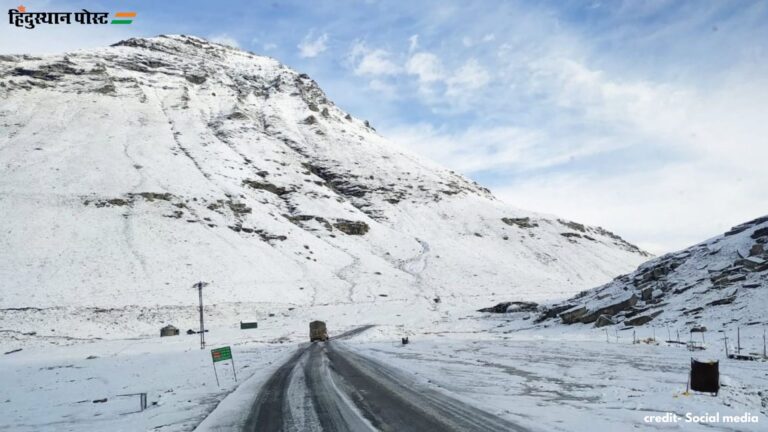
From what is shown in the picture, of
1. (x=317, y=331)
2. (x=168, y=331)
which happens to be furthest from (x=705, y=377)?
(x=168, y=331)

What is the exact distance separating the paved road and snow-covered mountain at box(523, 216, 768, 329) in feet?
72.4

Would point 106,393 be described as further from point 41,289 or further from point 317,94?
point 317,94

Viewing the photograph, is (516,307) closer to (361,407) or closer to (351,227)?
(361,407)

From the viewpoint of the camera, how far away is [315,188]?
384 ft

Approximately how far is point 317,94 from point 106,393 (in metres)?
191

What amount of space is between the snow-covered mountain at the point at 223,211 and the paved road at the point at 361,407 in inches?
1828

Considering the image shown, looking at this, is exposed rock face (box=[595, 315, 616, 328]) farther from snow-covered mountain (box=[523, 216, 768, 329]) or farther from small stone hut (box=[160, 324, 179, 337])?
small stone hut (box=[160, 324, 179, 337])

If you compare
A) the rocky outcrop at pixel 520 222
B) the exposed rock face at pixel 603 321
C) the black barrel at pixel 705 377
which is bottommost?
the exposed rock face at pixel 603 321

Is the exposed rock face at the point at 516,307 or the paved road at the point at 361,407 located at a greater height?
the paved road at the point at 361,407

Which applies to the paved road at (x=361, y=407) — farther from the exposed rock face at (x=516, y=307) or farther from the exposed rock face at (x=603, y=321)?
the exposed rock face at (x=516, y=307)

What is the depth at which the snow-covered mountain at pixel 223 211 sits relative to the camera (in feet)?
205

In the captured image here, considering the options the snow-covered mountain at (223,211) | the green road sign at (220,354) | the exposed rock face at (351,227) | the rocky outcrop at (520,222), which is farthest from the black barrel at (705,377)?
→ the rocky outcrop at (520,222)

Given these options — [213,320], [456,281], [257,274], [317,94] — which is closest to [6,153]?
[257,274]

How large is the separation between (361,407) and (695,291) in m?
30.6
